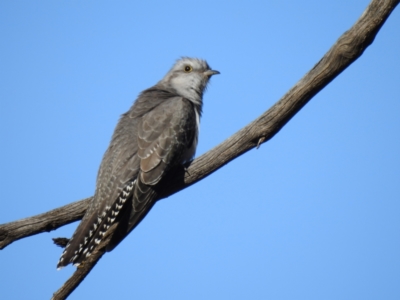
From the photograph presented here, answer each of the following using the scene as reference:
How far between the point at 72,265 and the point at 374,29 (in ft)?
13.8

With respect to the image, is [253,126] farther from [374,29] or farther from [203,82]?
[203,82]

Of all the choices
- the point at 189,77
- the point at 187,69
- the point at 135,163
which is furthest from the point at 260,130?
the point at 187,69

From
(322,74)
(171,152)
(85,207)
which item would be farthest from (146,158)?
(322,74)

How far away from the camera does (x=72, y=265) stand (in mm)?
6156

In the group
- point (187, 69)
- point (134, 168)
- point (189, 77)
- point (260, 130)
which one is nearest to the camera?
point (260, 130)

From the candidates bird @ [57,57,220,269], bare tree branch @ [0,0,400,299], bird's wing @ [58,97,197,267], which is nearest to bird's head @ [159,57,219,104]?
bird @ [57,57,220,269]

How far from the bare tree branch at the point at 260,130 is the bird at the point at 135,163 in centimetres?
28

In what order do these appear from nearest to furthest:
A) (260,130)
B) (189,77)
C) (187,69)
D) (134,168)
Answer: (260,130), (134,168), (189,77), (187,69)

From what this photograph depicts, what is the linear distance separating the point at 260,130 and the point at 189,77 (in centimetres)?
316

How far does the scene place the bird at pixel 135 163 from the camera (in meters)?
6.45

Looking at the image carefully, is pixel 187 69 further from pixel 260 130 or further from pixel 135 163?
pixel 260 130

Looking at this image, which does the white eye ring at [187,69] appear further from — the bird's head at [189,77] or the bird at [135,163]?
the bird at [135,163]

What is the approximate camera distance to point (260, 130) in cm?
618

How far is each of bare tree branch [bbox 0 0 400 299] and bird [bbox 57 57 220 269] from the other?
281mm
